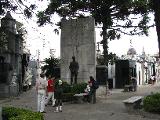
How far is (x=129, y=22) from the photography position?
128 feet

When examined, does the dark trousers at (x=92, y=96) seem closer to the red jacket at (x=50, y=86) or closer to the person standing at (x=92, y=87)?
the person standing at (x=92, y=87)

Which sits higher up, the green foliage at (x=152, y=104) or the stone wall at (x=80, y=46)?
the stone wall at (x=80, y=46)

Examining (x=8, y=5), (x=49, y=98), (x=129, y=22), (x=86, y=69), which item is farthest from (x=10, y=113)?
(x=129, y=22)

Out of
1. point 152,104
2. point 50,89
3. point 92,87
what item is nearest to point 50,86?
point 50,89

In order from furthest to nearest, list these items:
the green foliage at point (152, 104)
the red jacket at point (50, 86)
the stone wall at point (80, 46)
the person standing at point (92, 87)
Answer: the stone wall at point (80, 46) → the person standing at point (92, 87) → the red jacket at point (50, 86) → the green foliage at point (152, 104)

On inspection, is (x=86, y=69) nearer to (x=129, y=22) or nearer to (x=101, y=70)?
(x=129, y=22)

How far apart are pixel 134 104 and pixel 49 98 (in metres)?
4.38

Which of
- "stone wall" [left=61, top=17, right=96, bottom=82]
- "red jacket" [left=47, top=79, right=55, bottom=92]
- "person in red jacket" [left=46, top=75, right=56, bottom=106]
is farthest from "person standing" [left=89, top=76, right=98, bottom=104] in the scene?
"stone wall" [left=61, top=17, right=96, bottom=82]

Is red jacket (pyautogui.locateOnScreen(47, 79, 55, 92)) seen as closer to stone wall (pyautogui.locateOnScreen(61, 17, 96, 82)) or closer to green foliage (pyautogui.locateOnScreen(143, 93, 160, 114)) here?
green foliage (pyautogui.locateOnScreen(143, 93, 160, 114))

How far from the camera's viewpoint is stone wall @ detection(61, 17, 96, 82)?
3002 cm

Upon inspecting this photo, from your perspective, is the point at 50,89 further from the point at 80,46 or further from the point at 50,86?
the point at 80,46

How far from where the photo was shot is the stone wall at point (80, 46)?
98.5 ft

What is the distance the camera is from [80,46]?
3047 cm

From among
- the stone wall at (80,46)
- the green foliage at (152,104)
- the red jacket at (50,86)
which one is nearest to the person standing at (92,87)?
the red jacket at (50,86)
